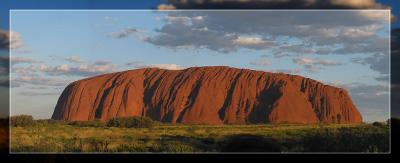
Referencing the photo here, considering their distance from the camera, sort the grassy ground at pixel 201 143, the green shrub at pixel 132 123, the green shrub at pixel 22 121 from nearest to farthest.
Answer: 1. the grassy ground at pixel 201 143
2. the green shrub at pixel 22 121
3. the green shrub at pixel 132 123

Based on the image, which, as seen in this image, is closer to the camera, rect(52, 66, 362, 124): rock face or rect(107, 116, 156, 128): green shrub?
rect(107, 116, 156, 128): green shrub

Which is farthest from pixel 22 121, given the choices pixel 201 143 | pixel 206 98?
pixel 206 98

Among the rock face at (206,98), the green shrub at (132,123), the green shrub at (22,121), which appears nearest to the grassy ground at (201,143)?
the green shrub at (22,121)

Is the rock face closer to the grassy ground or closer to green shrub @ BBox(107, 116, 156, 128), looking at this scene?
green shrub @ BBox(107, 116, 156, 128)

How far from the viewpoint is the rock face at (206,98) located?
203ft

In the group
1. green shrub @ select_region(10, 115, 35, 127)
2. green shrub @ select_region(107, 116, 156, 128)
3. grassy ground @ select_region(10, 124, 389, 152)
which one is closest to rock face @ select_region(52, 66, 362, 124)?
green shrub @ select_region(107, 116, 156, 128)

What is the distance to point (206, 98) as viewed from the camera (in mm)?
65125

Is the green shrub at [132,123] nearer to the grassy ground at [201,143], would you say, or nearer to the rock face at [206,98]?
the rock face at [206,98]

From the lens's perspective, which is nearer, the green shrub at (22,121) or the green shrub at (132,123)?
the green shrub at (22,121)

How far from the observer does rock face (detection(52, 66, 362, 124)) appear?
61.8 meters

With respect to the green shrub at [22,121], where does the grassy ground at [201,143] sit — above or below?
below

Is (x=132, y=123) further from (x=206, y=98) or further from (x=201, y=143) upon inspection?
(x=206, y=98)
